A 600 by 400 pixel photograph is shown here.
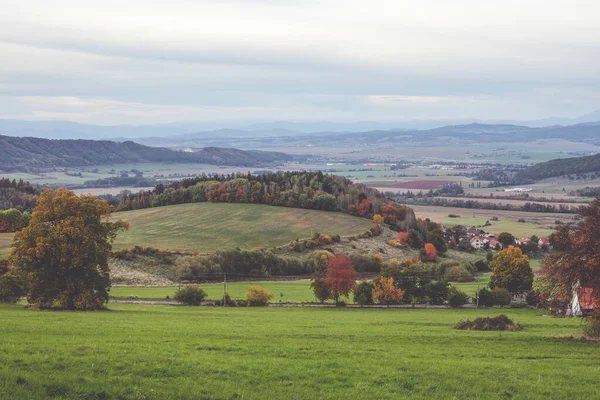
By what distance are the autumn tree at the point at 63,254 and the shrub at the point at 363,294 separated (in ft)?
74.5

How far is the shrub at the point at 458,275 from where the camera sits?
249 ft

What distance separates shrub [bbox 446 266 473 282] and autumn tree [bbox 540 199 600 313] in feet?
163

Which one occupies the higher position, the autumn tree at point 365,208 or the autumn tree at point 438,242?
the autumn tree at point 365,208

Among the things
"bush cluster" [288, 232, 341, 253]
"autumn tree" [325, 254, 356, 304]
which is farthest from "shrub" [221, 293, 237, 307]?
"bush cluster" [288, 232, 341, 253]

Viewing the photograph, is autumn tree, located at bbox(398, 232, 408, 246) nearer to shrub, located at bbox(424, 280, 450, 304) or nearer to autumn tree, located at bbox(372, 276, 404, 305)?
shrub, located at bbox(424, 280, 450, 304)

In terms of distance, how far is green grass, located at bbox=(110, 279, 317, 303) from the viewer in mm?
56250

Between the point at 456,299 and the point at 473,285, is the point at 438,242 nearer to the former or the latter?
the point at 473,285

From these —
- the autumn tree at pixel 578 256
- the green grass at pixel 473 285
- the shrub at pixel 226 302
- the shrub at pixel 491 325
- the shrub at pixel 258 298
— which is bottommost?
the green grass at pixel 473 285

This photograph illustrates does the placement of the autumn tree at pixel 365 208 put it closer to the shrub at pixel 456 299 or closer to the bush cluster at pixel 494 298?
the bush cluster at pixel 494 298

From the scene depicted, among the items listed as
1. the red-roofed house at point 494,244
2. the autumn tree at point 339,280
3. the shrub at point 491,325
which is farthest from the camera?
the red-roofed house at point 494,244

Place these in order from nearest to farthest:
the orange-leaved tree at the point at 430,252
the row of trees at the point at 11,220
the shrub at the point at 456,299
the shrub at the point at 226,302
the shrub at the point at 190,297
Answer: the shrub at the point at 190,297 → the shrub at the point at 226,302 → the shrub at the point at 456,299 → the row of trees at the point at 11,220 → the orange-leaved tree at the point at 430,252

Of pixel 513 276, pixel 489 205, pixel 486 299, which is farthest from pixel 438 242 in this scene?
pixel 489 205

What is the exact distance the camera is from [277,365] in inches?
720

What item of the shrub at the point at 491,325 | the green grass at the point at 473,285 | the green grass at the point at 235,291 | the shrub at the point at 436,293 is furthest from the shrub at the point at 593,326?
the green grass at the point at 473,285
